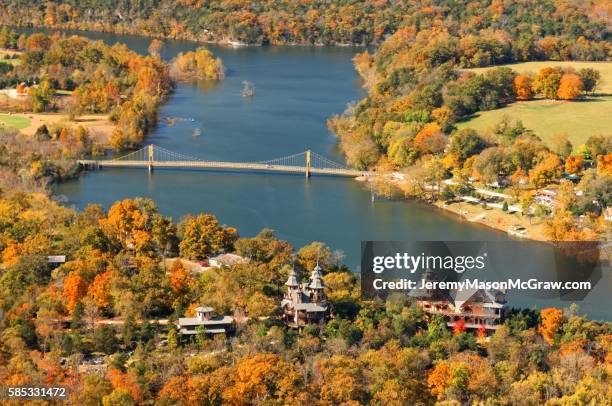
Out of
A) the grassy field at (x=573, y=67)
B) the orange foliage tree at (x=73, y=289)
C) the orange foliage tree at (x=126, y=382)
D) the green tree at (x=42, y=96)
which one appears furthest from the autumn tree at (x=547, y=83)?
the orange foliage tree at (x=126, y=382)

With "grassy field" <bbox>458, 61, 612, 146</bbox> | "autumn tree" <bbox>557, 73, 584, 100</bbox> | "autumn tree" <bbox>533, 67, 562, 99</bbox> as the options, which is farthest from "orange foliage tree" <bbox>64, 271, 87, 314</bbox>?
"autumn tree" <bbox>557, 73, 584, 100</bbox>

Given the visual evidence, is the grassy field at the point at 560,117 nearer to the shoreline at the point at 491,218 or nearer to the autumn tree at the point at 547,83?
the autumn tree at the point at 547,83

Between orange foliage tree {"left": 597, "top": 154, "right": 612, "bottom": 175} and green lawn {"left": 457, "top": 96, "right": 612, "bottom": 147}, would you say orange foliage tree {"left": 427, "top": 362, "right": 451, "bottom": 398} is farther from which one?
green lawn {"left": 457, "top": 96, "right": 612, "bottom": 147}

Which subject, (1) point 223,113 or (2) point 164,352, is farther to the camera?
(1) point 223,113

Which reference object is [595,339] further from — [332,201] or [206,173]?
[206,173]

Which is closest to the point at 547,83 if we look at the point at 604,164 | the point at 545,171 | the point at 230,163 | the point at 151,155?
the point at 604,164

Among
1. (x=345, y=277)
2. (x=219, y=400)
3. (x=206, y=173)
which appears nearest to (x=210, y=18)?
(x=206, y=173)
